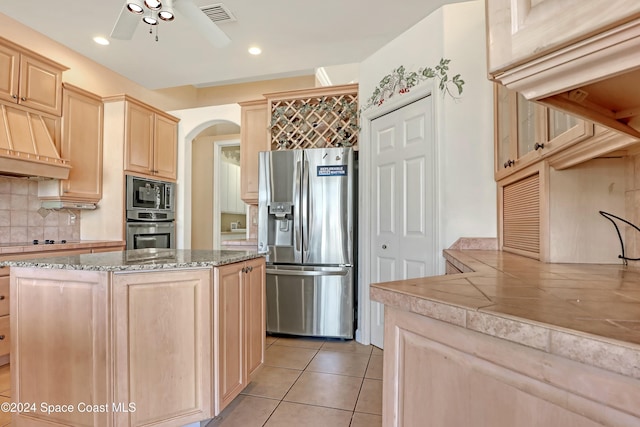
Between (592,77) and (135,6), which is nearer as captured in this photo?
(592,77)

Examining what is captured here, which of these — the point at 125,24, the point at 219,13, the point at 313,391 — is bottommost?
the point at 313,391

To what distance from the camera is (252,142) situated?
12.2ft

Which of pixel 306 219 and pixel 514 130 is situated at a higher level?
pixel 514 130

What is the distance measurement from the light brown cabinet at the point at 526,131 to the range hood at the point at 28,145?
351cm

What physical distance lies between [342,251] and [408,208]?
0.76 m

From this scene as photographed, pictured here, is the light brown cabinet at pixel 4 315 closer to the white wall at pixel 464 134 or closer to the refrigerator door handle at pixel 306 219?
the refrigerator door handle at pixel 306 219

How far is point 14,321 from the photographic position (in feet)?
5.17

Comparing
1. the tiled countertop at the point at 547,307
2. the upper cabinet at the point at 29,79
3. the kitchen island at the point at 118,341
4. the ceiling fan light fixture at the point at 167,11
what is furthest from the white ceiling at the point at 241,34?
the tiled countertop at the point at 547,307

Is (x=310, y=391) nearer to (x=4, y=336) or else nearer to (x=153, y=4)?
(x=4, y=336)

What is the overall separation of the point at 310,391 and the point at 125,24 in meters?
2.74

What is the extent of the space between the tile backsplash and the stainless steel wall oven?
0.66 meters

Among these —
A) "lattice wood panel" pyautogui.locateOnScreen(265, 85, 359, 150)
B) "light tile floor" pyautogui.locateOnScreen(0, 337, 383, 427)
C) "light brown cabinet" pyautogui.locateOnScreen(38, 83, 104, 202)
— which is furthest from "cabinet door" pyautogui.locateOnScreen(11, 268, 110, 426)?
"lattice wood panel" pyautogui.locateOnScreen(265, 85, 359, 150)

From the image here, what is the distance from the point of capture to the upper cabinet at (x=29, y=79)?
2.66 m

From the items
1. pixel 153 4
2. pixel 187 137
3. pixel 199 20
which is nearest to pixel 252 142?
pixel 187 137
